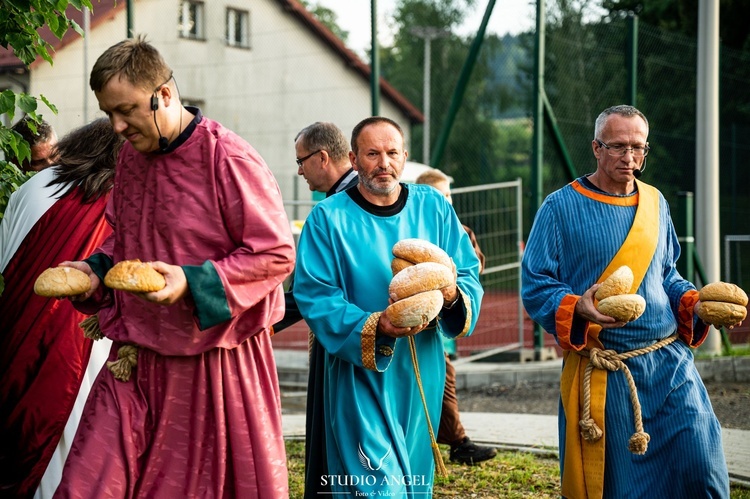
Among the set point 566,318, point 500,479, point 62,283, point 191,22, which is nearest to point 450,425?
point 500,479

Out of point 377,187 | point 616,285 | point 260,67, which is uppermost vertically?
point 260,67

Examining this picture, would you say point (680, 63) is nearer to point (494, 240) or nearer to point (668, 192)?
point (668, 192)

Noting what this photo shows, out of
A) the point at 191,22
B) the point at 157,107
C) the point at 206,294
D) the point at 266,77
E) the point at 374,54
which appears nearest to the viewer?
the point at 206,294

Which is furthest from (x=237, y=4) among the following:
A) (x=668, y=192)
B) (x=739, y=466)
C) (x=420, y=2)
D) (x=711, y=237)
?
(x=420, y=2)

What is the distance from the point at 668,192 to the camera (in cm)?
1475

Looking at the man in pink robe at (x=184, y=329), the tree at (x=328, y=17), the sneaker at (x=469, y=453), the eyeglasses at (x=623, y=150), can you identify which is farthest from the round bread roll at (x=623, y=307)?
the tree at (x=328, y=17)

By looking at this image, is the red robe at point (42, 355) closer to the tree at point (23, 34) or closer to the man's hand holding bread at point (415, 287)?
the tree at point (23, 34)

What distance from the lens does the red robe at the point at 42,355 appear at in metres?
4.70

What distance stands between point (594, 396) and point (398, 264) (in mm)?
1098

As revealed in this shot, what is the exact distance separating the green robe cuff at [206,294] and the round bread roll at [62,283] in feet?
1.61

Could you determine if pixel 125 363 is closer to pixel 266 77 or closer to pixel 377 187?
pixel 377 187

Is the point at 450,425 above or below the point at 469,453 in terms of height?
above

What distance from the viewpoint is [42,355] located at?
472 cm

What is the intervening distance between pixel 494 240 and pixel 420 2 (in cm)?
3449
